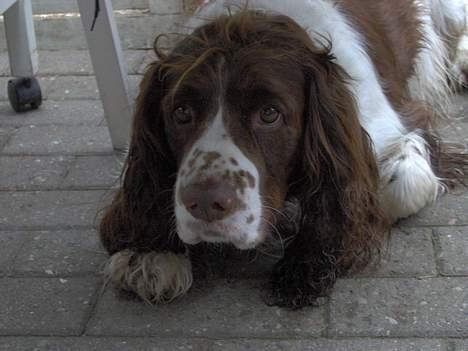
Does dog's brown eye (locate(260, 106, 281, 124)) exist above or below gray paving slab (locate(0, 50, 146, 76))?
above

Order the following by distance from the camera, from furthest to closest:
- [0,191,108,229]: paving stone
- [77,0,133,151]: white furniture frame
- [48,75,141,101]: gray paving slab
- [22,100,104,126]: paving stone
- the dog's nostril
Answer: [48,75,141,101]: gray paving slab < [22,100,104,126]: paving stone < [77,0,133,151]: white furniture frame < [0,191,108,229]: paving stone < the dog's nostril

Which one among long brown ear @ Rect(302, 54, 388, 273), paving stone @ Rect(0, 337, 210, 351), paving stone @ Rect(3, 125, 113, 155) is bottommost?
paving stone @ Rect(3, 125, 113, 155)

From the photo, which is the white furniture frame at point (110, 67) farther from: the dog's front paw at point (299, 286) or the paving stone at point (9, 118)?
the dog's front paw at point (299, 286)

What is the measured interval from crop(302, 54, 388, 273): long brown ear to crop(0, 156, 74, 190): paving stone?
1.27 meters

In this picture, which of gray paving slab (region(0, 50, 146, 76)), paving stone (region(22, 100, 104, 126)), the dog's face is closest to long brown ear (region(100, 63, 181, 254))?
the dog's face

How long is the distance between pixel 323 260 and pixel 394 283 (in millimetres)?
225

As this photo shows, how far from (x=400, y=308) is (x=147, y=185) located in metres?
0.82

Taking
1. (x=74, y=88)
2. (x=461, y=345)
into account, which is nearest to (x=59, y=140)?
(x=74, y=88)

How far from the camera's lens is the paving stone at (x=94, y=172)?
12.8ft

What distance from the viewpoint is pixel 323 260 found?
3.07 meters

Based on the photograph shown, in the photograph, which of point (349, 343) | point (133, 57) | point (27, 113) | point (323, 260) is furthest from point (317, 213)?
point (133, 57)

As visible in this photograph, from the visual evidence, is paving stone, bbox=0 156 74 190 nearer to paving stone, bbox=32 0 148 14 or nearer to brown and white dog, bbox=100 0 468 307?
brown and white dog, bbox=100 0 468 307

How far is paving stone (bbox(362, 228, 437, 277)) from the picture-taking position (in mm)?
Result: 3160

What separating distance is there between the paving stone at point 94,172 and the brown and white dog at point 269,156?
64cm
